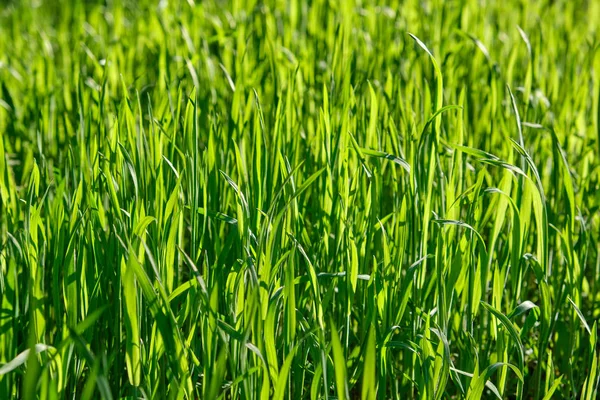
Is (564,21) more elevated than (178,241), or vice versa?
(564,21)

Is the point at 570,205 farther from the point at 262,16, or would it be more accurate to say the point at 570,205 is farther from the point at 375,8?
the point at 375,8

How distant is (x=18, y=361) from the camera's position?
83 centimetres

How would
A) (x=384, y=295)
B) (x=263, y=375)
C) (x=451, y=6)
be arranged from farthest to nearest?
1. (x=451, y=6)
2. (x=384, y=295)
3. (x=263, y=375)

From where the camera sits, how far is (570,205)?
1194 mm

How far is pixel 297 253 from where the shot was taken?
1183 mm

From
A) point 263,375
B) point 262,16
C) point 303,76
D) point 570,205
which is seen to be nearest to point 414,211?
point 570,205

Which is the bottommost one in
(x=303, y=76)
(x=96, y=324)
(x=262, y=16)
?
(x=96, y=324)

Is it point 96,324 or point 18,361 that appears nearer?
point 18,361

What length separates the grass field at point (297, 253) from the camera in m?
0.94

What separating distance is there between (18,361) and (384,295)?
1.67ft

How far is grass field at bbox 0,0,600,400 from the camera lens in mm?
943

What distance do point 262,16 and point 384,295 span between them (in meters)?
1.20

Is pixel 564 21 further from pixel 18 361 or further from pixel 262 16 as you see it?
pixel 18 361

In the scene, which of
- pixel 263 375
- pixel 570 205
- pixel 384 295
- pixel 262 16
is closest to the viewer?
pixel 263 375
